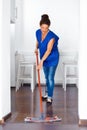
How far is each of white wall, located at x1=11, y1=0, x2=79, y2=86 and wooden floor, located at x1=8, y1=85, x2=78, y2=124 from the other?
4.20ft

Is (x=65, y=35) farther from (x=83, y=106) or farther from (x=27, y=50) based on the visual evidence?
(x=83, y=106)

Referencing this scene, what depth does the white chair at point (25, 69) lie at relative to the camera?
261 inches

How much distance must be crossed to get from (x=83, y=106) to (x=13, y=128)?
2.60 feet

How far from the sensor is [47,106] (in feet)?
15.9

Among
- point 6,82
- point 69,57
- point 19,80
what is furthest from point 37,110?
point 69,57

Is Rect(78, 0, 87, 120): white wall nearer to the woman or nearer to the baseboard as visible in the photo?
the baseboard

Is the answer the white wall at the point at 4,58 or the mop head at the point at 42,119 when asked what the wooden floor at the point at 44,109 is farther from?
the white wall at the point at 4,58

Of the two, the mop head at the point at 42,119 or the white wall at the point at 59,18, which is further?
the white wall at the point at 59,18

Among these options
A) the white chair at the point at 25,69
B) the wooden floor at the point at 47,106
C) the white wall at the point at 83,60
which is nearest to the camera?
the white wall at the point at 83,60

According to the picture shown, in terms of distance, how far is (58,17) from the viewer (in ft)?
24.4

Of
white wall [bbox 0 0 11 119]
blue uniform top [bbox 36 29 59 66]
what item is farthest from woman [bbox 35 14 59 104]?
white wall [bbox 0 0 11 119]

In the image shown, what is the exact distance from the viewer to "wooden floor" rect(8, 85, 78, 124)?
407cm

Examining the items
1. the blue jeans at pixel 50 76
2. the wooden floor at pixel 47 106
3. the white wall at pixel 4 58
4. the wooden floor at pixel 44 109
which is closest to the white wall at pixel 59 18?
the wooden floor at pixel 44 109

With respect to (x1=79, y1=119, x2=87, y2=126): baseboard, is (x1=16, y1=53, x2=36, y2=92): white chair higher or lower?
higher
